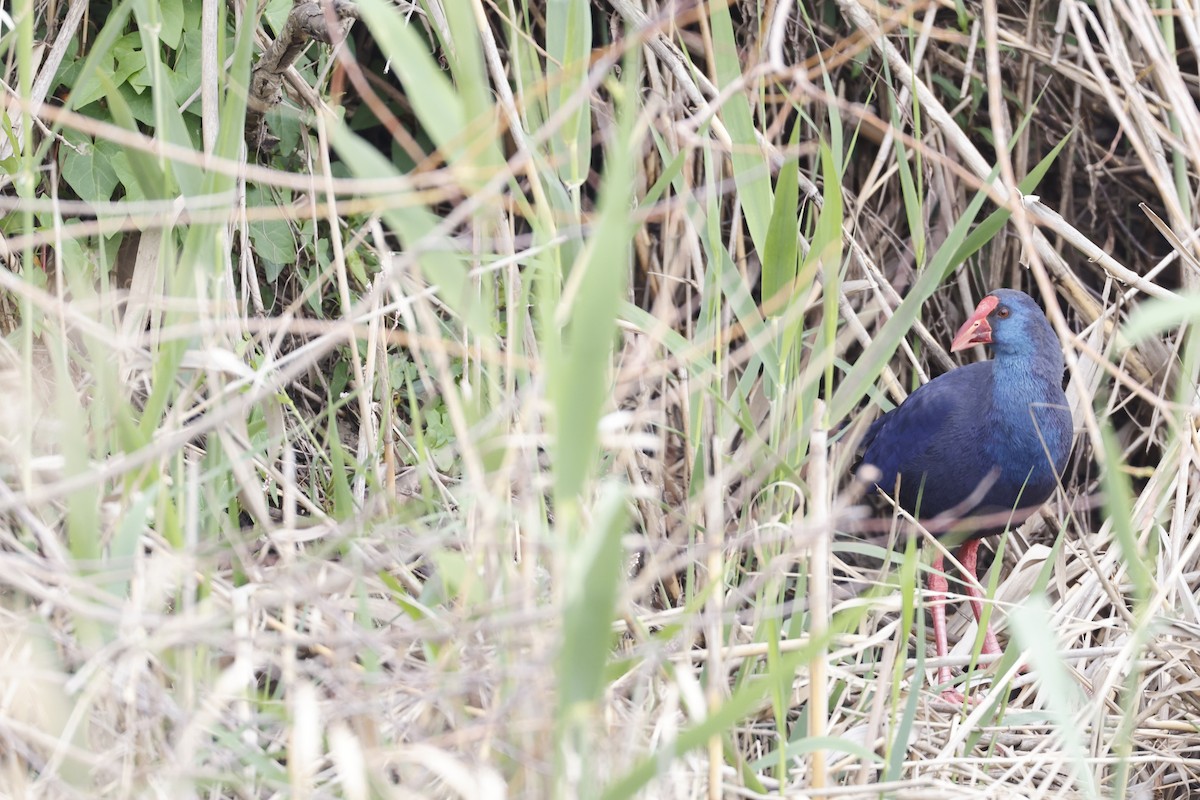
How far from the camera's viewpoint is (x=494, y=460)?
1045 millimetres

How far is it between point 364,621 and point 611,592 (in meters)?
0.37

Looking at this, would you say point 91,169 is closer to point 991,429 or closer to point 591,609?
point 591,609

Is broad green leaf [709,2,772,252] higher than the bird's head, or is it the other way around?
broad green leaf [709,2,772,252]

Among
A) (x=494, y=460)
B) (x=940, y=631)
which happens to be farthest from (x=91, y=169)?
(x=940, y=631)

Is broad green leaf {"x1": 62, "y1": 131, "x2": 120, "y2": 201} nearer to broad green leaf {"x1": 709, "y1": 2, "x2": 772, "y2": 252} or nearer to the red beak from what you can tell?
broad green leaf {"x1": 709, "y1": 2, "x2": 772, "y2": 252}

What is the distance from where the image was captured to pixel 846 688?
1.55 meters

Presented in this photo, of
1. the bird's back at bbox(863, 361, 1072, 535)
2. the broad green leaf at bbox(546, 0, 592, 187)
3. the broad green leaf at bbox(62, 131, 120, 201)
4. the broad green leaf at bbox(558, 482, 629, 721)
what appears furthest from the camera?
the bird's back at bbox(863, 361, 1072, 535)

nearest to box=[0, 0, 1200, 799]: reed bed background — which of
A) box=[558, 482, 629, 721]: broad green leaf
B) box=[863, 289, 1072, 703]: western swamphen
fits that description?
box=[558, 482, 629, 721]: broad green leaf

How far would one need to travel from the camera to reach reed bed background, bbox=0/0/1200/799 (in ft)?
3.16

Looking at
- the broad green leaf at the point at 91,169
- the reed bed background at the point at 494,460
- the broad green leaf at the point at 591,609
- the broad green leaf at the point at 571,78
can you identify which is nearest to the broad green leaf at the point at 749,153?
the reed bed background at the point at 494,460

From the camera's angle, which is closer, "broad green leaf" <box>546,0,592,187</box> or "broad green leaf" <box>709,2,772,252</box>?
"broad green leaf" <box>546,0,592,187</box>

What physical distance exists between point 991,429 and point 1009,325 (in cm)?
19

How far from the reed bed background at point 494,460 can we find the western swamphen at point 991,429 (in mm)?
114

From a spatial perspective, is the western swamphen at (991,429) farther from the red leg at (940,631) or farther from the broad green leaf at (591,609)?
the broad green leaf at (591,609)
